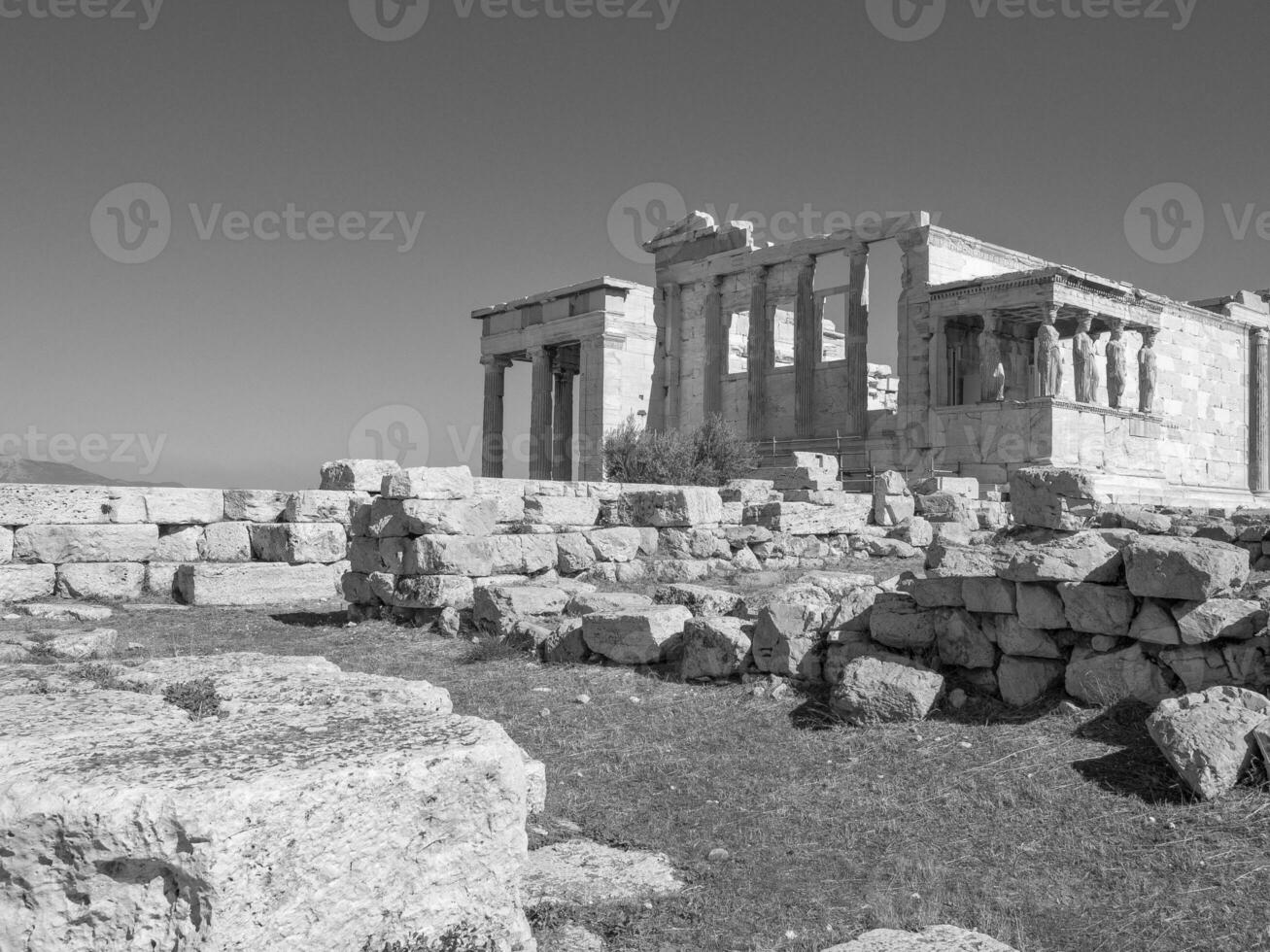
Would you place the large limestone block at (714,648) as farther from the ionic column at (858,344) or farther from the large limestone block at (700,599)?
the ionic column at (858,344)

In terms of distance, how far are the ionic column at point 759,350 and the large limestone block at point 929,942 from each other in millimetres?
28234

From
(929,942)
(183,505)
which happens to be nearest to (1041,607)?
(929,942)

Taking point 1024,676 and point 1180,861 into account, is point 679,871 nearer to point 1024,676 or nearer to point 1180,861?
point 1180,861

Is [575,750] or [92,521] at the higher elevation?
[92,521]

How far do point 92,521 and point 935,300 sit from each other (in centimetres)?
2025

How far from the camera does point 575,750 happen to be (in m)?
5.94

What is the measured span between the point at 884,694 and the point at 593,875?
8.69 ft

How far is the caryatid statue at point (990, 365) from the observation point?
83.0 ft

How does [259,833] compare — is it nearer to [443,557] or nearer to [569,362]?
[443,557]

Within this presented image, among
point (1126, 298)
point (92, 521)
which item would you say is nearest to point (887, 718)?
point (92, 521)

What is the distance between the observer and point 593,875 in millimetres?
4035

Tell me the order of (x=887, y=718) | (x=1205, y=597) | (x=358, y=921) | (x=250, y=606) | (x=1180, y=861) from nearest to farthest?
(x=358, y=921) → (x=1180, y=861) → (x=1205, y=597) → (x=887, y=718) → (x=250, y=606)

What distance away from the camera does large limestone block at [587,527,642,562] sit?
509 inches

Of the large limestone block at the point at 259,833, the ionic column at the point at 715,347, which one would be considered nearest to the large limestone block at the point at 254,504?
the large limestone block at the point at 259,833
